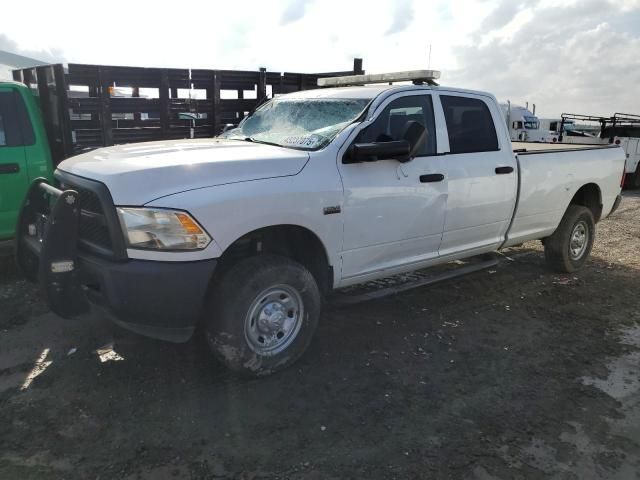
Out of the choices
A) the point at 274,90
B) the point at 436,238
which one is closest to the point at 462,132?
the point at 436,238

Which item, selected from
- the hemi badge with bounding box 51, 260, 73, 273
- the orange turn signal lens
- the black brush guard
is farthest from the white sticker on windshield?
the hemi badge with bounding box 51, 260, 73, 273

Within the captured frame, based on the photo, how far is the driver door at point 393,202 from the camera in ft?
12.5

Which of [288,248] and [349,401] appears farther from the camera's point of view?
[288,248]

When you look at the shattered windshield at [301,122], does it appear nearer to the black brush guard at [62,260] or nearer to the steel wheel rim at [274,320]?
the steel wheel rim at [274,320]

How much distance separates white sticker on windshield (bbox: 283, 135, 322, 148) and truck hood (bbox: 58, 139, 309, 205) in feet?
0.39

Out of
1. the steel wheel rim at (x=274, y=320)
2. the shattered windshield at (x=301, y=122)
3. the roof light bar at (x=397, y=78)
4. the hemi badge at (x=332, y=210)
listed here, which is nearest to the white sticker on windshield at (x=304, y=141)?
the shattered windshield at (x=301, y=122)

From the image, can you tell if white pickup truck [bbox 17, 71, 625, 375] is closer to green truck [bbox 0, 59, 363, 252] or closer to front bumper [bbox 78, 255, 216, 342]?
A: front bumper [bbox 78, 255, 216, 342]

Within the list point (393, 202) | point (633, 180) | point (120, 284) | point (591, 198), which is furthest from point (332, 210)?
point (633, 180)

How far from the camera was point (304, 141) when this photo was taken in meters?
3.88

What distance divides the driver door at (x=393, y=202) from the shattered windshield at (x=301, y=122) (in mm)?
218

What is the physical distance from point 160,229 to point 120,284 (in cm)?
39

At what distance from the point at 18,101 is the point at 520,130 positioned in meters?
17.2

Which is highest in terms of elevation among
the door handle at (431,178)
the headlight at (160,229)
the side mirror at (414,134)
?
the side mirror at (414,134)

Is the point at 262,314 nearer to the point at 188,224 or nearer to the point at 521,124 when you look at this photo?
the point at 188,224
